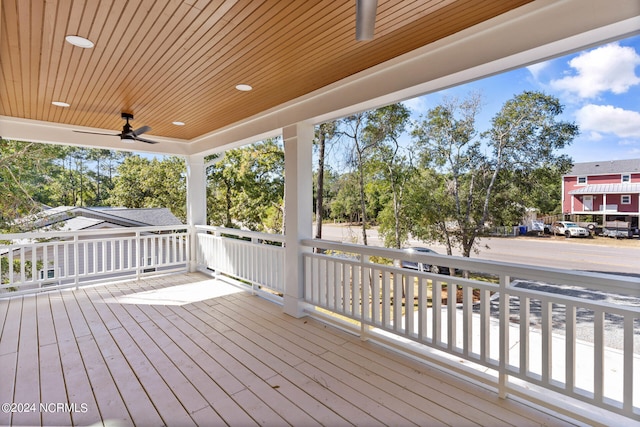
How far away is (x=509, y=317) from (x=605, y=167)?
1.37 meters

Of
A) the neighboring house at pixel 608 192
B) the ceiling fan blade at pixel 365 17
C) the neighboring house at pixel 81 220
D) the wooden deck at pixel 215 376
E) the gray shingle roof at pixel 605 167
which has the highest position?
the ceiling fan blade at pixel 365 17

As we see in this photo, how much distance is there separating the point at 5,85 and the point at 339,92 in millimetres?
3247

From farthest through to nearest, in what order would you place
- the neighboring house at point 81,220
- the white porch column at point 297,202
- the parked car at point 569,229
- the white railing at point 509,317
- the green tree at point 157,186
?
the green tree at point 157,186, the neighboring house at point 81,220, the white porch column at point 297,202, the parked car at point 569,229, the white railing at point 509,317

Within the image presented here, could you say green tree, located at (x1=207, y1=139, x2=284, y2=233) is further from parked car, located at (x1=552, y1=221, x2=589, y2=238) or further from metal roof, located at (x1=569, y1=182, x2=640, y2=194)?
metal roof, located at (x1=569, y1=182, x2=640, y2=194)

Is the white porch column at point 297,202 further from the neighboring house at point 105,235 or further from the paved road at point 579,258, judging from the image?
the neighboring house at point 105,235

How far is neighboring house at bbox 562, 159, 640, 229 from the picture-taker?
7.04 ft

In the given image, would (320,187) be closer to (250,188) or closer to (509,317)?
(509,317)

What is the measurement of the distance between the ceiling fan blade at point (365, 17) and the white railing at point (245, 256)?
3018 mm

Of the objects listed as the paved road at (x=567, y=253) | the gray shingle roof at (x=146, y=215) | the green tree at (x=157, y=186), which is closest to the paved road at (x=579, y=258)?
the paved road at (x=567, y=253)

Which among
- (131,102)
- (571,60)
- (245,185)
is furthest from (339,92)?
(245,185)

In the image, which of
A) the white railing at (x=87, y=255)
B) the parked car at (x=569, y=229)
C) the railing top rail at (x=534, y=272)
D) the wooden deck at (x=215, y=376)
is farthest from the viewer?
the white railing at (x=87, y=255)

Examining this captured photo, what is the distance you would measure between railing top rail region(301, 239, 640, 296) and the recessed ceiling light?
273cm

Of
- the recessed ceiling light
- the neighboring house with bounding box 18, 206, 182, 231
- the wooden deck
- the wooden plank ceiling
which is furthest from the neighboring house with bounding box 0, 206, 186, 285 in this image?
the recessed ceiling light

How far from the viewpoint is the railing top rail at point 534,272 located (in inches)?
65.0
